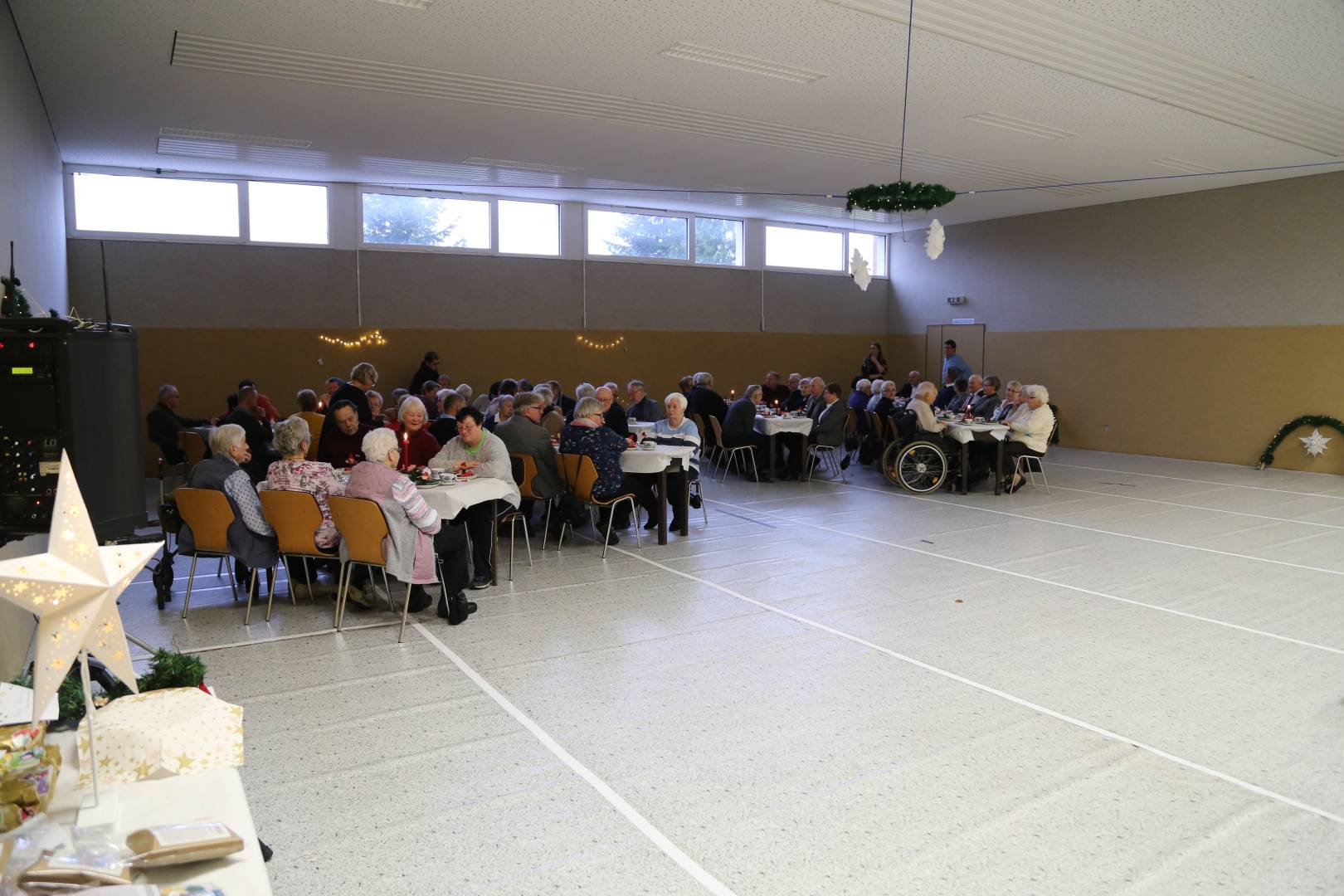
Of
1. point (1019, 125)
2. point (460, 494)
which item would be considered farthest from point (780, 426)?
point (460, 494)

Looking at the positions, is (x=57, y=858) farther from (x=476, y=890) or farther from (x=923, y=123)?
(x=923, y=123)

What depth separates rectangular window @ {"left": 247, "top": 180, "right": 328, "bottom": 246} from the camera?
451 inches

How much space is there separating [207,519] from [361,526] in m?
0.98

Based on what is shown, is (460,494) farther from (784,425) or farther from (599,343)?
(599,343)

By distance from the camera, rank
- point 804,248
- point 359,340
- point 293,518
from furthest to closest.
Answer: point 804,248, point 359,340, point 293,518

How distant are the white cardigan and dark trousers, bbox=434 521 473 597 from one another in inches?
257

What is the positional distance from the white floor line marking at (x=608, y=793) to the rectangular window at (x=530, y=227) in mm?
9711

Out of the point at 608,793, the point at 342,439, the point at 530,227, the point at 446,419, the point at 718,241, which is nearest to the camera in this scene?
the point at 608,793

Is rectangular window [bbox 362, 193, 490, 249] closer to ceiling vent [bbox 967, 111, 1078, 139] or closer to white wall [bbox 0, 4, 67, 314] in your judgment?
white wall [bbox 0, 4, 67, 314]

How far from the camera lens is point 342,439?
21.1ft

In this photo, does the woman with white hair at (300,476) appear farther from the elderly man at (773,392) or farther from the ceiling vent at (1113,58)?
the elderly man at (773,392)

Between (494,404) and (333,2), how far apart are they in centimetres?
366

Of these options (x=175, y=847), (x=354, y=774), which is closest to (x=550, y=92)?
(x=354, y=774)

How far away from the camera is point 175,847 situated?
1521mm
